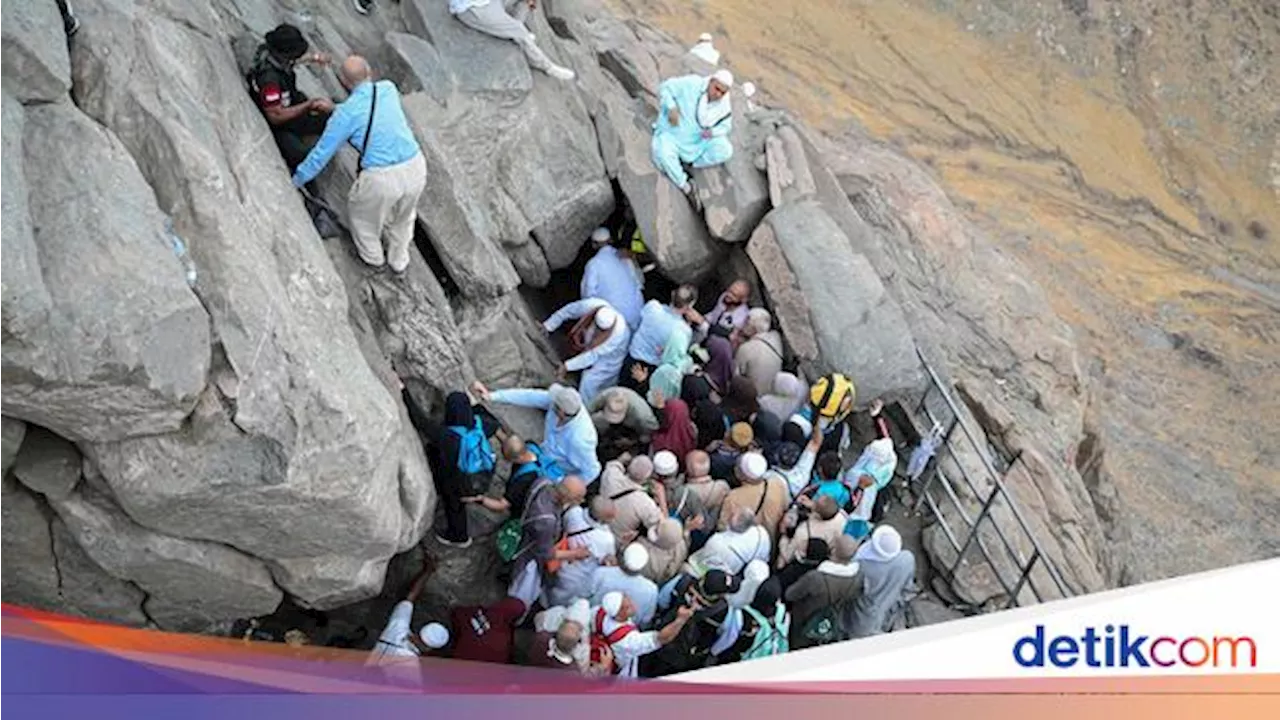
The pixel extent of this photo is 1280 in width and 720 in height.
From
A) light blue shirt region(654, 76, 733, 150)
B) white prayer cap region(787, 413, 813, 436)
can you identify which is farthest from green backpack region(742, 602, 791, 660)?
light blue shirt region(654, 76, 733, 150)

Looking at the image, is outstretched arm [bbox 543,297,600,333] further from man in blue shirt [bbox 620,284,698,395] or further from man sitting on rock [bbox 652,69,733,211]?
man sitting on rock [bbox 652,69,733,211]

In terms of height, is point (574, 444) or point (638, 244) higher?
point (638, 244)

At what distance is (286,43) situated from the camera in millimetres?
9344

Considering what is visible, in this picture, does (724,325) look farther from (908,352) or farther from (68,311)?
(68,311)

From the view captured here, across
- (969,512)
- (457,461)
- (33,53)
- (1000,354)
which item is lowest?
(1000,354)

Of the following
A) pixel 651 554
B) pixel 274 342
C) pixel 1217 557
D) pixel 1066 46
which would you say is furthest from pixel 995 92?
pixel 274 342

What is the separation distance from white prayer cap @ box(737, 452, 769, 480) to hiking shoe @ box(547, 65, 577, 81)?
4163 millimetres

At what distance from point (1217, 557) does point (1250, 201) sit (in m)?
8.24

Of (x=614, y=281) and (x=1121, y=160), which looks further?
(x=1121, y=160)

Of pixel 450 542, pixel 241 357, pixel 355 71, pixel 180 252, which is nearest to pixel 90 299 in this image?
pixel 180 252

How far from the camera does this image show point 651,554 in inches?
387

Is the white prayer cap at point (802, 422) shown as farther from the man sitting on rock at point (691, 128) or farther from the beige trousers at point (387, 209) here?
the beige trousers at point (387, 209)

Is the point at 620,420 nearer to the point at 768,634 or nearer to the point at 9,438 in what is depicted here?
the point at 768,634

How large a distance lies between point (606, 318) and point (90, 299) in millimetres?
4615
